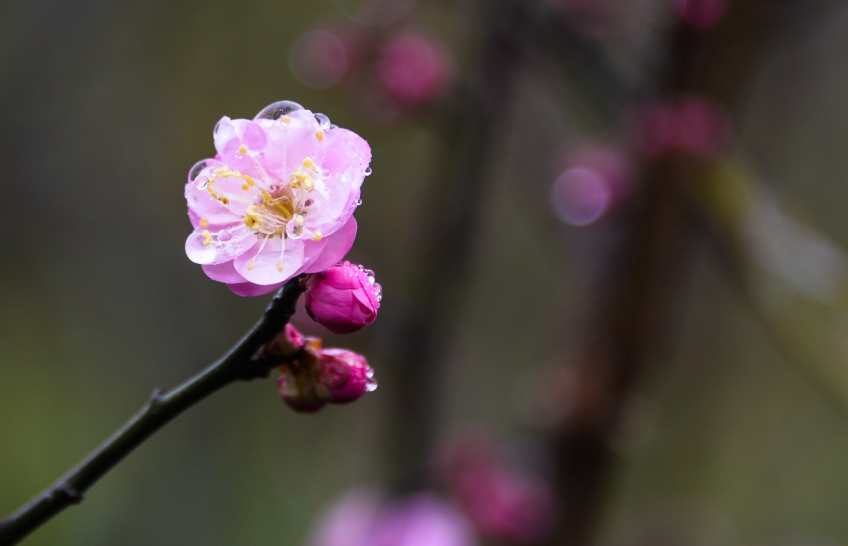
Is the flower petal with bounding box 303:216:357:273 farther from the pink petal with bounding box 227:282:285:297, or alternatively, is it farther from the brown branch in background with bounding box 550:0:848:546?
the brown branch in background with bounding box 550:0:848:546

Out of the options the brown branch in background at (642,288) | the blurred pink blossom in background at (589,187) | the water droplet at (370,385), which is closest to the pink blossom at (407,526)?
the brown branch in background at (642,288)

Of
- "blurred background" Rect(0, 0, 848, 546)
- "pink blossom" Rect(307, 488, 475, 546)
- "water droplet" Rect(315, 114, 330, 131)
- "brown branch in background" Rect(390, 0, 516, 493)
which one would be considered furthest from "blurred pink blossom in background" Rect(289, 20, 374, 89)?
"water droplet" Rect(315, 114, 330, 131)

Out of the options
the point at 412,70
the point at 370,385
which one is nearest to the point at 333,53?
the point at 412,70

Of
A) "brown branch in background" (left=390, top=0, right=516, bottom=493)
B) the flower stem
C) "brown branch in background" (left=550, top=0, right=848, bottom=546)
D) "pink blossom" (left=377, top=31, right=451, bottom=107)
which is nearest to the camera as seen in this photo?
the flower stem

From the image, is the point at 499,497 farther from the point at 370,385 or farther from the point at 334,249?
the point at 334,249

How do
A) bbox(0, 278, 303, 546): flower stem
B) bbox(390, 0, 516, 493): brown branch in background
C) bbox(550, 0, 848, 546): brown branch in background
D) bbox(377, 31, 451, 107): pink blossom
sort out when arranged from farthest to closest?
1. bbox(377, 31, 451, 107): pink blossom
2. bbox(550, 0, 848, 546): brown branch in background
3. bbox(390, 0, 516, 493): brown branch in background
4. bbox(0, 278, 303, 546): flower stem

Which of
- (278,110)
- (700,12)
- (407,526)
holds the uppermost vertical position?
(700,12)
